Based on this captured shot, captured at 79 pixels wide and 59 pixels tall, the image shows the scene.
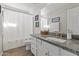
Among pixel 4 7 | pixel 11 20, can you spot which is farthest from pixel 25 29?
pixel 4 7

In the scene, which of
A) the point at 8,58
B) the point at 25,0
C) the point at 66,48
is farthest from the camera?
the point at 66,48

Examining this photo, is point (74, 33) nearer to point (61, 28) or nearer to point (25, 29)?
point (61, 28)

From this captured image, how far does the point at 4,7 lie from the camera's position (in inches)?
128

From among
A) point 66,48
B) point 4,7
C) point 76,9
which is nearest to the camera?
point 66,48

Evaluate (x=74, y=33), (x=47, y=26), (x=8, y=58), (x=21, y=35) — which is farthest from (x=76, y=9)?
(x=21, y=35)

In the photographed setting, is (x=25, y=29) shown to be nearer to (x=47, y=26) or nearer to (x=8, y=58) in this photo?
(x=47, y=26)

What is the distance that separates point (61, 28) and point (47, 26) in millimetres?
771

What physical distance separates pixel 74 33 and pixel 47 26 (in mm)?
1279

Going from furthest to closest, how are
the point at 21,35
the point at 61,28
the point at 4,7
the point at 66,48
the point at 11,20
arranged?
the point at 21,35 < the point at 11,20 < the point at 4,7 < the point at 61,28 < the point at 66,48

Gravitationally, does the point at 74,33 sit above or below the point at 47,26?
below

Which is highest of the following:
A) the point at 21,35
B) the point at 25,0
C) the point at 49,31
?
the point at 25,0

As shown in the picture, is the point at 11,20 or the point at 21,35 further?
the point at 21,35

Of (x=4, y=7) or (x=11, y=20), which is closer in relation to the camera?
(x=4, y=7)

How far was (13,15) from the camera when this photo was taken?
12.2 ft
